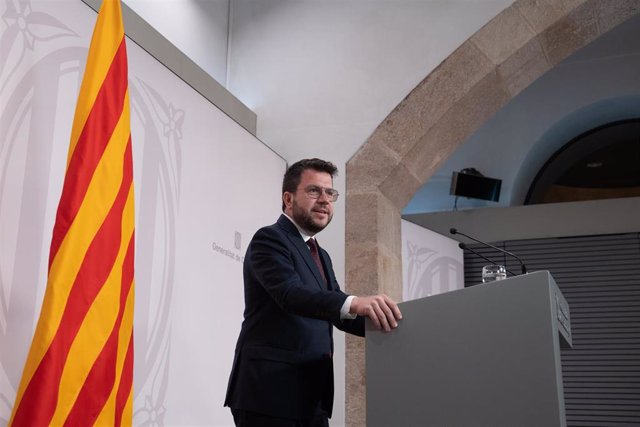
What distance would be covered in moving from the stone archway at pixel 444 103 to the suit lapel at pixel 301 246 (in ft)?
6.97

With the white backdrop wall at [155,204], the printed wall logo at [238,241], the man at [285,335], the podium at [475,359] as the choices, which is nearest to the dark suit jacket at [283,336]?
the man at [285,335]

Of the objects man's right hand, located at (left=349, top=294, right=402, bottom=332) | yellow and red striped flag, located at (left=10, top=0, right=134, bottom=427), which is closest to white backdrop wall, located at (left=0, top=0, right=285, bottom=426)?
yellow and red striped flag, located at (left=10, top=0, right=134, bottom=427)

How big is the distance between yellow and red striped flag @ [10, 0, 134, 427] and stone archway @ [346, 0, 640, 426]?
2097 millimetres

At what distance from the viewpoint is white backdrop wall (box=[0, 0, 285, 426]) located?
2805 mm

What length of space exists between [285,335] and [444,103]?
291 cm

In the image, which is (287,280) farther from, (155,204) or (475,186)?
(475,186)

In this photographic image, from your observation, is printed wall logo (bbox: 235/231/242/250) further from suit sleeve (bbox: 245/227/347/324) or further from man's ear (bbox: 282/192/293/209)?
suit sleeve (bbox: 245/227/347/324)

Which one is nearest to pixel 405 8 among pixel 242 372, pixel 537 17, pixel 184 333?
pixel 537 17

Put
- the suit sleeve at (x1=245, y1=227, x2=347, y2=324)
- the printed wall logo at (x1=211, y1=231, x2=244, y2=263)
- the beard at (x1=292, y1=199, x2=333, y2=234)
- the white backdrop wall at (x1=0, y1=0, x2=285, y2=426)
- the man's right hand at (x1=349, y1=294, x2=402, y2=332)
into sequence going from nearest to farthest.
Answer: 1. the man's right hand at (x1=349, y1=294, x2=402, y2=332)
2. the suit sleeve at (x1=245, y1=227, x2=347, y2=324)
3. the beard at (x1=292, y1=199, x2=333, y2=234)
4. the white backdrop wall at (x1=0, y1=0, x2=285, y2=426)
5. the printed wall logo at (x1=211, y1=231, x2=244, y2=263)

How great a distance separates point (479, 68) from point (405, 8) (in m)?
0.69

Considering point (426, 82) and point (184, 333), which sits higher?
point (426, 82)

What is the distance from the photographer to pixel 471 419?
1.90m

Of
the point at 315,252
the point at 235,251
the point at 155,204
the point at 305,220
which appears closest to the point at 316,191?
the point at 305,220

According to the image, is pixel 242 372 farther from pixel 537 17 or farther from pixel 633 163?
pixel 633 163
